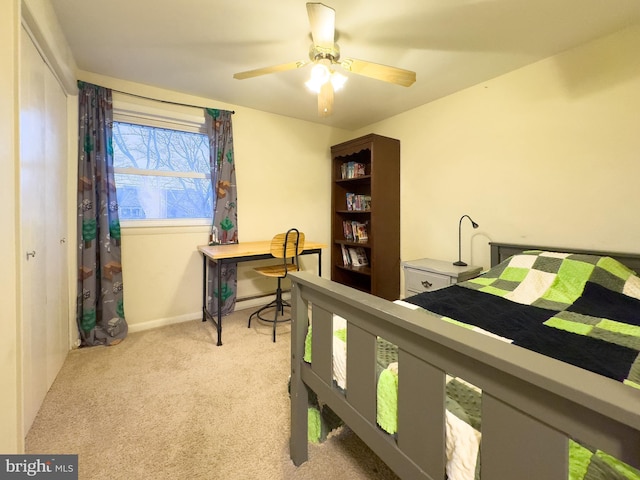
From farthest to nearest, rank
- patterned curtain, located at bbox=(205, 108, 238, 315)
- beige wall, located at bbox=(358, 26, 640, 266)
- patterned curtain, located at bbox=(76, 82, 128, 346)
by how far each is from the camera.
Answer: patterned curtain, located at bbox=(205, 108, 238, 315) < patterned curtain, located at bbox=(76, 82, 128, 346) < beige wall, located at bbox=(358, 26, 640, 266)

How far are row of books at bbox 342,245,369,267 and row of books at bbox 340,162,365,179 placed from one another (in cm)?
90

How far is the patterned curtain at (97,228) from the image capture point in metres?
2.18

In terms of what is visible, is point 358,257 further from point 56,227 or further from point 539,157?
point 56,227

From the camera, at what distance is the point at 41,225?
1544 millimetres

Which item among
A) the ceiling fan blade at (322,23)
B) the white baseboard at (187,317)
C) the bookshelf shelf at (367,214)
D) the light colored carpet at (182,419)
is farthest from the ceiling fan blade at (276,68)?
the white baseboard at (187,317)

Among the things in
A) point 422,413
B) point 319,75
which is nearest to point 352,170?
point 319,75

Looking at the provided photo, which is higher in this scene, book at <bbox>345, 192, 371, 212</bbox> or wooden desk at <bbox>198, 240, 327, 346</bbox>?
book at <bbox>345, 192, 371, 212</bbox>

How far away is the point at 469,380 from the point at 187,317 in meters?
2.79

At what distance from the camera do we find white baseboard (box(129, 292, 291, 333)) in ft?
8.28

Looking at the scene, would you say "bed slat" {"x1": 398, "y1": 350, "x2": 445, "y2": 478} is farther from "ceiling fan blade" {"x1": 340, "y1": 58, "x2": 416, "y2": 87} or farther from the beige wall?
the beige wall

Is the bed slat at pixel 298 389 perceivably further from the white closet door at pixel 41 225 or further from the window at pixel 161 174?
the window at pixel 161 174

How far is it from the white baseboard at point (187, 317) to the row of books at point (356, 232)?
1050mm

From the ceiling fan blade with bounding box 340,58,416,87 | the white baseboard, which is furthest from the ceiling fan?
the white baseboard

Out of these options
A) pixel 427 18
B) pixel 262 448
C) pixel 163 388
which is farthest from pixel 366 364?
pixel 427 18
